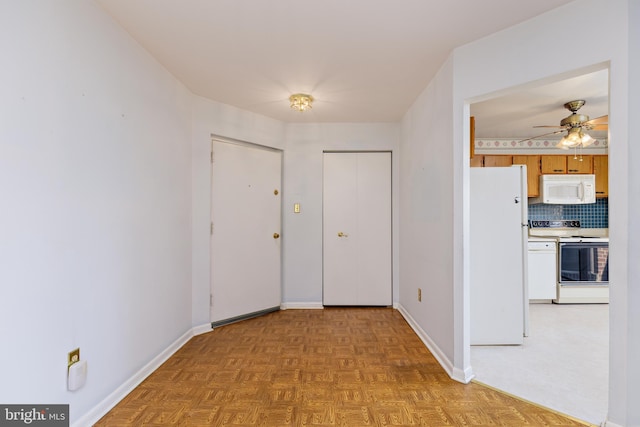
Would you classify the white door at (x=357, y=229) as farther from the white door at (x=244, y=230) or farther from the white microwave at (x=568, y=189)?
the white microwave at (x=568, y=189)

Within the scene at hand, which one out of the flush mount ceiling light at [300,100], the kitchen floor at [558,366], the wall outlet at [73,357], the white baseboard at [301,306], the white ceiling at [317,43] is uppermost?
the white ceiling at [317,43]

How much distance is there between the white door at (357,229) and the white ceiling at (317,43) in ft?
3.12

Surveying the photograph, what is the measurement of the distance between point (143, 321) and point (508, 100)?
12.8 feet

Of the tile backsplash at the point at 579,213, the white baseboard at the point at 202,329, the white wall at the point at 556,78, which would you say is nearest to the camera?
the white wall at the point at 556,78

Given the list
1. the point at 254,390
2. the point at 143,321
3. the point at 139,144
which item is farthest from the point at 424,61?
the point at 143,321

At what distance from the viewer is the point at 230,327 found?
336cm

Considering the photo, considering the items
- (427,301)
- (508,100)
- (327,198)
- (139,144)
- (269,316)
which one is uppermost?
(508,100)

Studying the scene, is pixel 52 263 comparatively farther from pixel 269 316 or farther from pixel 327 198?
pixel 327 198

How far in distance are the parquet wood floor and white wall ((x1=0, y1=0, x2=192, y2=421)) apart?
33 centimetres

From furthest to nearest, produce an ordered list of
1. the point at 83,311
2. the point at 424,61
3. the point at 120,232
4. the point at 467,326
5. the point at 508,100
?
the point at 508,100 < the point at 424,61 < the point at 467,326 < the point at 120,232 < the point at 83,311

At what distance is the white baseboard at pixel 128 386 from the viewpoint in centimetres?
173

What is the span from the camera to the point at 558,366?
2.43m

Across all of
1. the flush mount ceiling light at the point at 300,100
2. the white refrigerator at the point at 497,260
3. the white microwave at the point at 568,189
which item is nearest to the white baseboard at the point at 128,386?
the flush mount ceiling light at the point at 300,100

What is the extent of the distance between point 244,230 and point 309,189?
1.03 m
